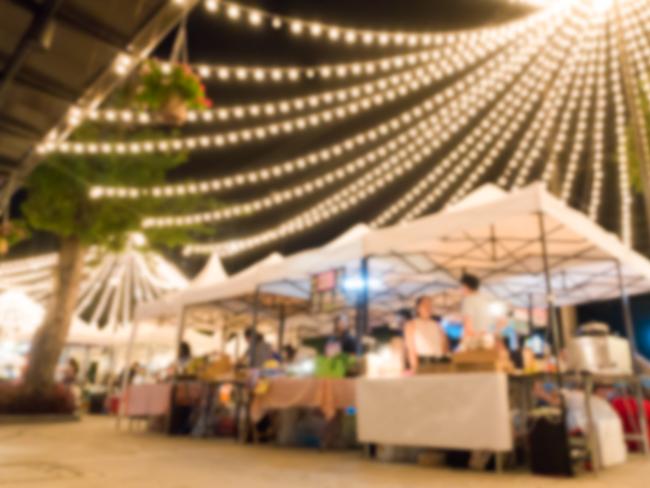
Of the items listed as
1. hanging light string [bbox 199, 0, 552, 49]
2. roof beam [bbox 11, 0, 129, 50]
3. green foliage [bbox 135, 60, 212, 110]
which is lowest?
roof beam [bbox 11, 0, 129, 50]

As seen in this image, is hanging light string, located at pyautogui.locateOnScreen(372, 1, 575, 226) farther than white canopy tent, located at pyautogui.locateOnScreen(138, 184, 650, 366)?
Yes

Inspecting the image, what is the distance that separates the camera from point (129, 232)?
12.6 metres

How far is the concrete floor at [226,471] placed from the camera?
11.4ft

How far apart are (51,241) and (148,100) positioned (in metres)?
21.3

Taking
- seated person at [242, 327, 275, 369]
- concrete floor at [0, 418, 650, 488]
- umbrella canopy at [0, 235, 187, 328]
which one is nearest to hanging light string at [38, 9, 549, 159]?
seated person at [242, 327, 275, 369]

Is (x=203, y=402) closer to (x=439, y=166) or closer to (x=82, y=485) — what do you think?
(x=82, y=485)

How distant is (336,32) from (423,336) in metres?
4.15

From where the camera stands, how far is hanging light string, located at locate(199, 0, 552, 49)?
6008mm

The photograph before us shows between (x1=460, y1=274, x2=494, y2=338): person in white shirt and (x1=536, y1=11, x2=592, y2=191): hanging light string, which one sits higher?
(x1=536, y1=11, x2=592, y2=191): hanging light string

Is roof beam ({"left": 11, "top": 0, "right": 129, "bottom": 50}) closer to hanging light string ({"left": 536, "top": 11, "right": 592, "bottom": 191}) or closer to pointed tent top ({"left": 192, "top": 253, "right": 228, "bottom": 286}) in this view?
hanging light string ({"left": 536, "top": 11, "right": 592, "bottom": 191})

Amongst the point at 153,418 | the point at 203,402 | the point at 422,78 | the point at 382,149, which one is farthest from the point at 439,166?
the point at 153,418

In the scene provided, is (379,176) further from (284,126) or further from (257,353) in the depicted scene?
(257,353)

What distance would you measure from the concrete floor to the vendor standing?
1.28m

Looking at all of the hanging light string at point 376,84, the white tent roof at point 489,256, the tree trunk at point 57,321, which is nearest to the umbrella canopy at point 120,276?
the tree trunk at point 57,321
